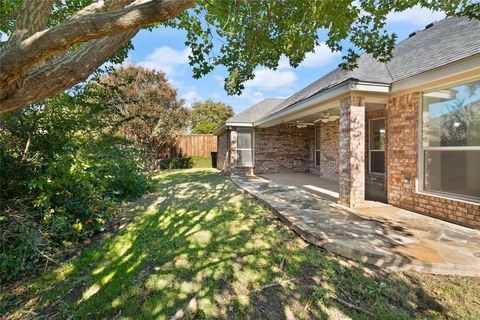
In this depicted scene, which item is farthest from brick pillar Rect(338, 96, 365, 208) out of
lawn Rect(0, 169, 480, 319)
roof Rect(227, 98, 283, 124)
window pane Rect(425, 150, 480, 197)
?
roof Rect(227, 98, 283, 124)

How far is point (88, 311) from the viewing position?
2561 millimetres

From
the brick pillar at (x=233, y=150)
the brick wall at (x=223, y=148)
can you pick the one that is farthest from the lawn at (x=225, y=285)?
the brick wall at (x=223, y=148)

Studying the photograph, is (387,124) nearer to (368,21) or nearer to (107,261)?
(368,21)

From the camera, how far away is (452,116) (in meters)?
4.91

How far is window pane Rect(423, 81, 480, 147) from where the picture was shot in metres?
4.56

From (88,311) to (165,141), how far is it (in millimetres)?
14737

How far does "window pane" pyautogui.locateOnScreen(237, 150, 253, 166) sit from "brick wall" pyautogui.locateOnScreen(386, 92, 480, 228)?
7.88 m

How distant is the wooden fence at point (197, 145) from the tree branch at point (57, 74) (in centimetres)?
1616

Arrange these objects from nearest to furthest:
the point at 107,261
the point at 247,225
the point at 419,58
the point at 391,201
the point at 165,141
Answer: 1. the point at 107,261
2. the point at 247,225
3. the point at 419,58
4. the point at 391,201
5. the point at 165,141

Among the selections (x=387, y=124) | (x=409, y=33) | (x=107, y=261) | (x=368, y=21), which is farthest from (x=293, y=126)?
(x=107, y=261)

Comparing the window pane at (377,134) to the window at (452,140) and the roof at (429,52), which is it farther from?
the window at (452,140)

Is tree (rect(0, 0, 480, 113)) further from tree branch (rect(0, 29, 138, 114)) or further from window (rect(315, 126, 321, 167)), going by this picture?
window (rect(315, 126, 321, 167))

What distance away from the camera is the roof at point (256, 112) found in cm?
1312

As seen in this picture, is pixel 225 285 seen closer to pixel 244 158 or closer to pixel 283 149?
Result: pixel 244 158
